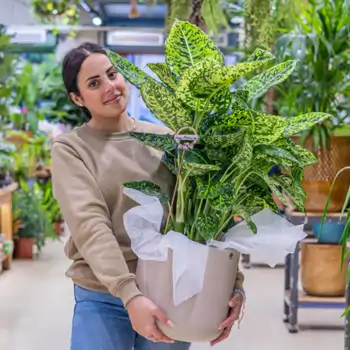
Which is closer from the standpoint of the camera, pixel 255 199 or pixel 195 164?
pixel 195 164

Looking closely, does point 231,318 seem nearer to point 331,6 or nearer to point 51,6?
point 331,6

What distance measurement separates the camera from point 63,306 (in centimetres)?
487

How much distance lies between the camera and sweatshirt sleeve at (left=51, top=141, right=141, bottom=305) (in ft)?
5.33

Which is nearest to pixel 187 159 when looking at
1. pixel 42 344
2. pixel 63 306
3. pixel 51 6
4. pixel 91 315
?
pixel 91 315

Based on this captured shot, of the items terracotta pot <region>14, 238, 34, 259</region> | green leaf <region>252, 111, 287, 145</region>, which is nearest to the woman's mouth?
green leaf <region>252, 111, 287, 145</region>

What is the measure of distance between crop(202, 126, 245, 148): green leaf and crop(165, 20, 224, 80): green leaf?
155 millimetres

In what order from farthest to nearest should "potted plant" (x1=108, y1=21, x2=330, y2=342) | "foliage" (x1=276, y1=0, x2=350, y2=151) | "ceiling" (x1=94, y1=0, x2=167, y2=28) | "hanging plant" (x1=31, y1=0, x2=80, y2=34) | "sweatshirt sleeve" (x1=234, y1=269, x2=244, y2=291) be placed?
1. "ceiling" (x1=94, y1=0, x2=167, y2=28)
2. "hanging plant" (x1=31, y1=0, x2=80, y2=34)
3. "foliage" (x1=276, y1=0, x2=350, y2=151)
4. "sweatshirt sleeve" (x1=234, y1=269, x2=244, y2=291)
5. "potted plant" (x1=108, y1=21, x2=330, y2=342)

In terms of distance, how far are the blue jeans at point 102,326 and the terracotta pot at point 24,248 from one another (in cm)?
500

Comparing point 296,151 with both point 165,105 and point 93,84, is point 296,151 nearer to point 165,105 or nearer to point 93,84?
point 165,105

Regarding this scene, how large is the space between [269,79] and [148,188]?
39 cm

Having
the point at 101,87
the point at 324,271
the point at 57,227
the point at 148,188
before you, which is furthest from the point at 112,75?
the point at 57,227

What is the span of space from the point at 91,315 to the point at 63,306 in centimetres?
321

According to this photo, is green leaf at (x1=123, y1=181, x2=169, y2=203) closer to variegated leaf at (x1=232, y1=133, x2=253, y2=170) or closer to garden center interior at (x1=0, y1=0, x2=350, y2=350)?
variegated leaf at (x1=232, y1=133, x2=253, y2=170)

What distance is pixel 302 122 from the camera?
5.29 feet
